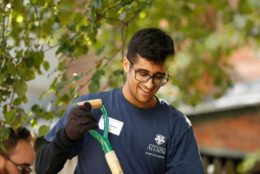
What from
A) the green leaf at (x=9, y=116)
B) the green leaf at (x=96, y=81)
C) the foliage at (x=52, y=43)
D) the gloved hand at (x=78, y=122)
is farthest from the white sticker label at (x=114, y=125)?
the green leaf at (x=96, y=81)

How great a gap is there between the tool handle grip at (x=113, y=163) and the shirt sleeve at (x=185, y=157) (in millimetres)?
283

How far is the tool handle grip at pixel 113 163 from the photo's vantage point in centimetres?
355

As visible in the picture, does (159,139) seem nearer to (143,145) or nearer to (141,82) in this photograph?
(143,145)

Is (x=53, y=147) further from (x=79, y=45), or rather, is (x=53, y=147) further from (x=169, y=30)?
(x=169, y=30)

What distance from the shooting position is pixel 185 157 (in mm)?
3707

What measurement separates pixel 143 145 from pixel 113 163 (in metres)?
0.21

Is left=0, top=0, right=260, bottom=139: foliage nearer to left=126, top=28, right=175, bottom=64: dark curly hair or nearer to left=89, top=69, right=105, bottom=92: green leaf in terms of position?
left=89, top=69, right=105, bottom=92: green leaf

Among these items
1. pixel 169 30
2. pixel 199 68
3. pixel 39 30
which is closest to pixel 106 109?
pixel 39 30

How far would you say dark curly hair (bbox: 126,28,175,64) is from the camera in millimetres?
3656

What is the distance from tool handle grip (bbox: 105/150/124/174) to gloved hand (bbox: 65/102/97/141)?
0.15m

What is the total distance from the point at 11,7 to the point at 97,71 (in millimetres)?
651

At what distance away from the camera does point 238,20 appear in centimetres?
794

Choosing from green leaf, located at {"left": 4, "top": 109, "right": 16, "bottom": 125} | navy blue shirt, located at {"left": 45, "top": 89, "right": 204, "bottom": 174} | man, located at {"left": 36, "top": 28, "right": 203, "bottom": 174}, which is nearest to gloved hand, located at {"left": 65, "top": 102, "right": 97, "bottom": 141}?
man, located at {"left": 36, "top": 28, "right": 203, "bottom": 174}

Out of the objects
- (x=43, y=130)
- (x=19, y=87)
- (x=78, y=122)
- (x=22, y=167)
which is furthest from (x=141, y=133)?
(x=43, y=130)
